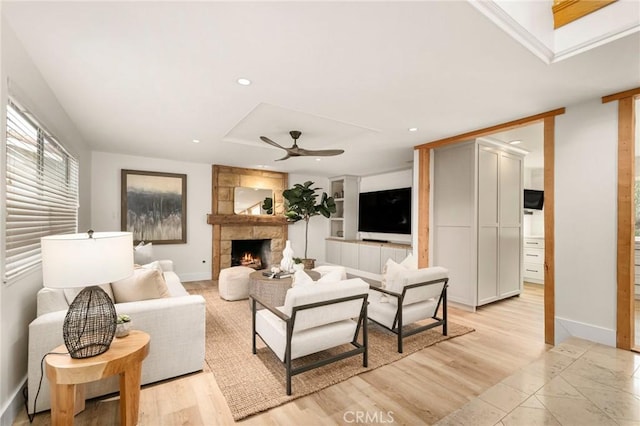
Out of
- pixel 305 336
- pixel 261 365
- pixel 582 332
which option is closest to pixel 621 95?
pixel 582 332

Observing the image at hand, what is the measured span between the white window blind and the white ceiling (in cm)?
51

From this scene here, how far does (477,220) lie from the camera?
409cm

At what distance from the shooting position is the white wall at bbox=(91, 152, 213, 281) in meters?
5.10

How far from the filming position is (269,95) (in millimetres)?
2658

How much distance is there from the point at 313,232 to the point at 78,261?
6.13 m

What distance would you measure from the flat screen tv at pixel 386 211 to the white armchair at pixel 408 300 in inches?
105

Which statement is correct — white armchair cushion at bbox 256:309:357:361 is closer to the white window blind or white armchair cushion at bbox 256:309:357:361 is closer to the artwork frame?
the white window blind

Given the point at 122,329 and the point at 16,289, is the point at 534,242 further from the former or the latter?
the point at 16,289

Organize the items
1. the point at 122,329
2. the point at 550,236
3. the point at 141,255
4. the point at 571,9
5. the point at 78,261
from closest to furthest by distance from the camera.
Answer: the point at 78,261
the point at 122,329
the point at 571,9
the point at 550,236
the point at 141,255

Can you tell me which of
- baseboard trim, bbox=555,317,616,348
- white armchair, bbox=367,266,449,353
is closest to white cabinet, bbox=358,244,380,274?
white armchair, bbox=367,266,449,353

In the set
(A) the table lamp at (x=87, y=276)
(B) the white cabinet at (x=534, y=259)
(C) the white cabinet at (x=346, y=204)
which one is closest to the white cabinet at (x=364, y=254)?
(C) the white cabinet at (x=346, y=204)

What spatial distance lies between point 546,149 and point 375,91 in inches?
→ 81.6

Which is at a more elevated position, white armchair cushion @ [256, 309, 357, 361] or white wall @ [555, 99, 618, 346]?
white wall @ [555, 99, 618, 346]

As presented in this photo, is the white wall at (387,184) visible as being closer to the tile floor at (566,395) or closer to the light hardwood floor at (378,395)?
the light hardwood floor at (378,395)
